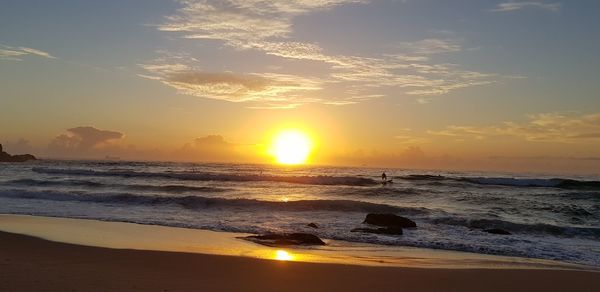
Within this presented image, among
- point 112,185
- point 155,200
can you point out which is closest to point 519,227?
point 155,200

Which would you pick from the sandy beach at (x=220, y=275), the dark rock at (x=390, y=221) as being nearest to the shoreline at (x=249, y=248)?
the sandy beach at (x=220, y=275)

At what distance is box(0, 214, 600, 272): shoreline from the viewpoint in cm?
1181

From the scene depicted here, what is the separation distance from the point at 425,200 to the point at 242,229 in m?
18.8

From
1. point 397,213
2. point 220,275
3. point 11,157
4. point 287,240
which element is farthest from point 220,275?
point 11,157

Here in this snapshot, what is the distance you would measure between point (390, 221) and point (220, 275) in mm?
11687

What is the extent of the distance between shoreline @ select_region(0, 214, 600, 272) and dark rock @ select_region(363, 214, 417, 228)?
485 cm

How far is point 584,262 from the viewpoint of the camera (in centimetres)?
1311

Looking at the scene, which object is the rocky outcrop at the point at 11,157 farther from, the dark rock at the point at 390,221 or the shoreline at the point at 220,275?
the shoreline at the point at 220,275

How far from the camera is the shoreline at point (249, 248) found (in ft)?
38.8

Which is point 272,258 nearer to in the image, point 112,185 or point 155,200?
point 155,200

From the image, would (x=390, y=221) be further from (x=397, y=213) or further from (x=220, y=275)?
(x=220, y=275)

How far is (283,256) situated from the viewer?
11977 mm

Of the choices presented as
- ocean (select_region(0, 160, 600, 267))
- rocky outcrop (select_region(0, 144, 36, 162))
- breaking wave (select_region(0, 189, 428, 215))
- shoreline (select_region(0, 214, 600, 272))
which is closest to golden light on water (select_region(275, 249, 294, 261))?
shoreline (select_region(0, 214, 600, 272))

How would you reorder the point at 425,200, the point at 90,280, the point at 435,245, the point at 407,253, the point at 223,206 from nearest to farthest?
the point at 90,280, the point at 407,253, the point at 435,245, the point at 223,206, the point at 425,200
